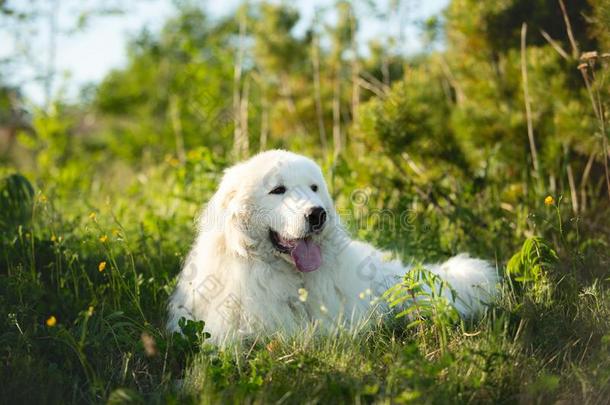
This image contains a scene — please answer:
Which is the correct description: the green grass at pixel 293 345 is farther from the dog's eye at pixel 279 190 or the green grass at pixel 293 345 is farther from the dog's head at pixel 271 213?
the dog's eye at pixel 279 190

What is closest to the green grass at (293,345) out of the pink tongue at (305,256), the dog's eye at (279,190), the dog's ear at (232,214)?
the pink tongue at (305,256)

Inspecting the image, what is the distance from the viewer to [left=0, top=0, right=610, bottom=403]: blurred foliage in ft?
9.29

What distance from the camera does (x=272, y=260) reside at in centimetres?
351

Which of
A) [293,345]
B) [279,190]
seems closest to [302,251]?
[279,190]

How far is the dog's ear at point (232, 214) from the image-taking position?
3.46m

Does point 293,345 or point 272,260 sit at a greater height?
point 272,260

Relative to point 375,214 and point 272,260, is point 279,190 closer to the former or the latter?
point 272,260

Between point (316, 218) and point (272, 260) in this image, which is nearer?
point (316, 218)

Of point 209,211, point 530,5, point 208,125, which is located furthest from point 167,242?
A: point 208,125

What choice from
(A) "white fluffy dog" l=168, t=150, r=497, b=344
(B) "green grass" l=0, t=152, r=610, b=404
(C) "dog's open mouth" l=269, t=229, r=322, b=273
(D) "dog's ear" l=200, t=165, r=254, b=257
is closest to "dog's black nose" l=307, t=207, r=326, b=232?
(A) "white fluffy dog" l=168, t=150, r=497, b=344

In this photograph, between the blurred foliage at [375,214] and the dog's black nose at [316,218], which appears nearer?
the blurred foliage at [375,214]

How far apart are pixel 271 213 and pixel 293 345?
71 centimetres

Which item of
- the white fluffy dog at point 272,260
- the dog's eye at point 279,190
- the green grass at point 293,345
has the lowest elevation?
the green grass at point 293,345

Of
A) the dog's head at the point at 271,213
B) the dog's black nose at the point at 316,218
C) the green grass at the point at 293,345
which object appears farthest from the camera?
the dog's head at the point at 271,213
